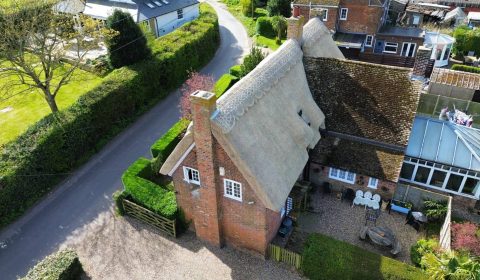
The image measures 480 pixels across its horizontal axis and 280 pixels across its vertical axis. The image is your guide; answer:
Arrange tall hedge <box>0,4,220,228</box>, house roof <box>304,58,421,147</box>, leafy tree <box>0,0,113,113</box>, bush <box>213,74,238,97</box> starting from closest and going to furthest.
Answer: house roof <box>304,58,421,147</box>, tall hedge <box>0,4,220,228</box>, leafy tree <box>0,0,113,113</box>, bush <box>213,74,238,97</box>

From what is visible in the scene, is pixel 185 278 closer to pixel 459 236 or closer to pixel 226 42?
pixel 459 236

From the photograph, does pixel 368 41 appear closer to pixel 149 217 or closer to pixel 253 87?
pixel 253 87

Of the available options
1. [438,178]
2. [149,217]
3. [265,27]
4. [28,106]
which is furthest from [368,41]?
[28,106]

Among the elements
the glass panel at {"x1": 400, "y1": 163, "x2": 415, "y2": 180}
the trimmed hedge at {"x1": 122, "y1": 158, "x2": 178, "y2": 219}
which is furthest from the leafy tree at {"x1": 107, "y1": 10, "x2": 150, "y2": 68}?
the glass panel at {"x1": 400, "y1": 163, "x2": 415, "y2": 180}

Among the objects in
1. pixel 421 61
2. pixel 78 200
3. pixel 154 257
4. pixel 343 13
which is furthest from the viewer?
pixel 343 13

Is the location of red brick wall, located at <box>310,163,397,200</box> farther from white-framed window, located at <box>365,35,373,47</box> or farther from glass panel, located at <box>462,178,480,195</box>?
white-framed window, located at <box>365,35,373,47</box>

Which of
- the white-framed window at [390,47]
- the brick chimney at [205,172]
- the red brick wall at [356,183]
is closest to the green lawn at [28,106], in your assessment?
the brick chimney at [205,172]
